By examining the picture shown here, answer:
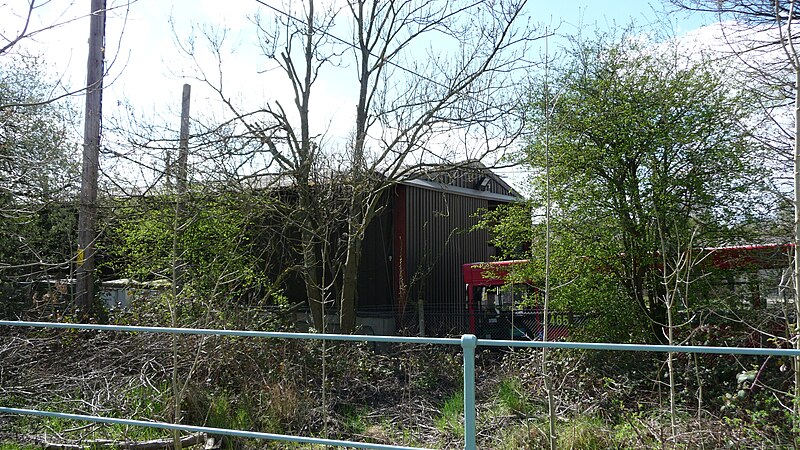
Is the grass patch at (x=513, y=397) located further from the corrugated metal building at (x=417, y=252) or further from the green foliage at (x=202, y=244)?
the corrugated metal building at (x=417, y=252)

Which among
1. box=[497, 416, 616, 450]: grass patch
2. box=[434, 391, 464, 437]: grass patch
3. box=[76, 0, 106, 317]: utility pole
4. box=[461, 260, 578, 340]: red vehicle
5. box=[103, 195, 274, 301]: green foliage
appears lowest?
box=[434, 391, 464, 437]: grass patch

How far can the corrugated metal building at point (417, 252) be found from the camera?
14995 millimetres

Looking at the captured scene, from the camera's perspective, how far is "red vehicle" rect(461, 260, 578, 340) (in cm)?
948

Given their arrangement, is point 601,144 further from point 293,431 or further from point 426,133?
point 293,431

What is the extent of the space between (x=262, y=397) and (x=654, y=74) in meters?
6.14

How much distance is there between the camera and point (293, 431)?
7832 mm

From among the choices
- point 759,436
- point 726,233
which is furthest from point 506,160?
point 759,436

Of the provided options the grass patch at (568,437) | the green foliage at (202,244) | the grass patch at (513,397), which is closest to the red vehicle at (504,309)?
the grass patch at (513,397)

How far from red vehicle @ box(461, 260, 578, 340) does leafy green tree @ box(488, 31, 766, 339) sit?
0.62 metres

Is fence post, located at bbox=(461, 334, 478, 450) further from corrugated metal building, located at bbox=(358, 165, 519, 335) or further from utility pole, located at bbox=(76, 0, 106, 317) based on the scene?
corrugated metal building, located at bbox=(358, 165, 519, 335)

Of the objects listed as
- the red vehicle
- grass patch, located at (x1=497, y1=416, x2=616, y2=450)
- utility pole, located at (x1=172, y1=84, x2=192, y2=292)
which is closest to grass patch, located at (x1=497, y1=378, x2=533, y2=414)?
the red vehicle

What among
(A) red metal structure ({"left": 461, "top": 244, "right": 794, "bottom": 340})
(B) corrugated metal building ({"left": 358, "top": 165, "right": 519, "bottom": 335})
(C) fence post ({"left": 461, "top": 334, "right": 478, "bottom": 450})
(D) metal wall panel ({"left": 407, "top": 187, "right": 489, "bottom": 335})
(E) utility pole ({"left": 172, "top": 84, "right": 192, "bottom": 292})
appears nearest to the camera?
(C) fence post ({"left": 461, "top": 334, "right": 478, "bottom": 450})

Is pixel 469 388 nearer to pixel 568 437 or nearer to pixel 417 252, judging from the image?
pixel 568 437

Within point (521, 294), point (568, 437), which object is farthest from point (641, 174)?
point (568, 437)
